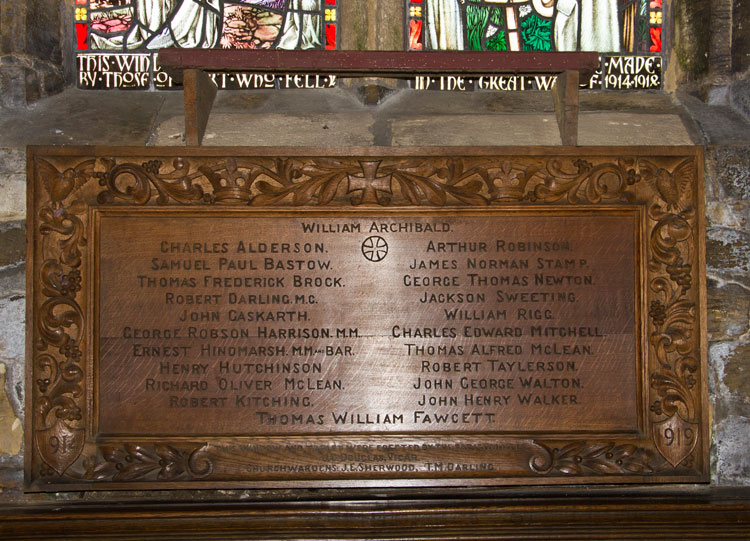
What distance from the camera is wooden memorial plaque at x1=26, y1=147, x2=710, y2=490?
2.36 metres

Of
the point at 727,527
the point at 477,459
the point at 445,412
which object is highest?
the point at 445,412

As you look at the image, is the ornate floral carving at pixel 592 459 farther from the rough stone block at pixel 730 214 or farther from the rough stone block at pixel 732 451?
the rough stone block at pixel 730 214

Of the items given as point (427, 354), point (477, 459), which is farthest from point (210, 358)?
point (477, 459)

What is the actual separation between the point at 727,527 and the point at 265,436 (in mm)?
1597

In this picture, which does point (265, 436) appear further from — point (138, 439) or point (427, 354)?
point (427, 354)

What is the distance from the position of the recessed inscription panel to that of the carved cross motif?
75mm

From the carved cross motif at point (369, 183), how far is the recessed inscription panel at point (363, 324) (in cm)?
7

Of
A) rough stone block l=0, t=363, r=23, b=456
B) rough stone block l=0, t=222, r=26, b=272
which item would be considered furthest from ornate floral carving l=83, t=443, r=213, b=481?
rough stone block l=0, t=222, r=26, b=272

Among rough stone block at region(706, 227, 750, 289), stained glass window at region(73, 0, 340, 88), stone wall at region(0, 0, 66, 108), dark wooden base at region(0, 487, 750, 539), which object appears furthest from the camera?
stained glass window at region(73, 0, 340, 88)

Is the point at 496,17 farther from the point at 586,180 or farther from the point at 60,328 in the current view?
the point at 60,328

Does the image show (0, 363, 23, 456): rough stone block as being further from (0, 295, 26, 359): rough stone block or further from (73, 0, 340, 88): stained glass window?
(73, 0, 340, 88): stained glass window

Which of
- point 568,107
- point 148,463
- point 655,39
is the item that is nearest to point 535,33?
point 655,39

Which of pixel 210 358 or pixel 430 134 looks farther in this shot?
pixel 430 134

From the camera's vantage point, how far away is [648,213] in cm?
244
